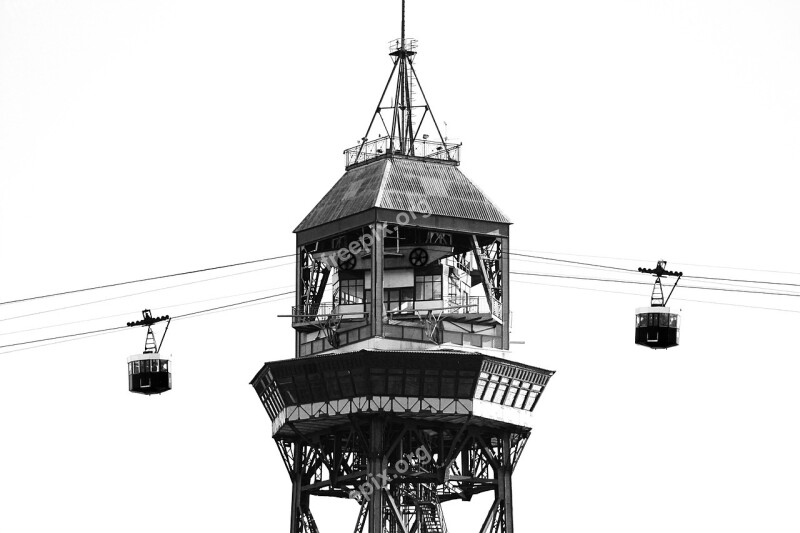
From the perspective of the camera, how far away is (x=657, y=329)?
182 metres

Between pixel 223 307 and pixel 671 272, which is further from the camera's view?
pixel 223 307

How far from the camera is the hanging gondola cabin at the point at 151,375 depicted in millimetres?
187375

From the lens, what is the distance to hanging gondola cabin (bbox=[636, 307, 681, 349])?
182m

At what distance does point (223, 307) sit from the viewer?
643 ft

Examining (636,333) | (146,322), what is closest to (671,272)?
(636,333)

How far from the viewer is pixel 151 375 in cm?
18762

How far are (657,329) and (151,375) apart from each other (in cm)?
2998

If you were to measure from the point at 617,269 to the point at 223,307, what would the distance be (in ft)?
84.5

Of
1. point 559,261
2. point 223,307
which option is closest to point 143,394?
point 223,307

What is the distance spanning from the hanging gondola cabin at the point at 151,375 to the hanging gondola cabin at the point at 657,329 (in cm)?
2786

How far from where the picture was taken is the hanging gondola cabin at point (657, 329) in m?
182

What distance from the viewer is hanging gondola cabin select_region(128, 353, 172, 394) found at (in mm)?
187375

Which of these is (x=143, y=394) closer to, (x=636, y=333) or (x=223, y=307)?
(x=223, y=307)

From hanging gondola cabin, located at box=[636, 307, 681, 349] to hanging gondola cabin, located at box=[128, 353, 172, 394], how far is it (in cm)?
2786
